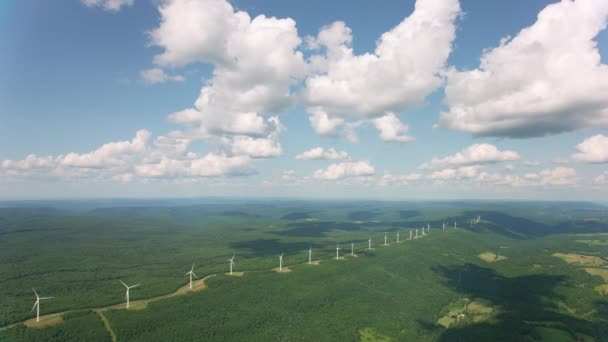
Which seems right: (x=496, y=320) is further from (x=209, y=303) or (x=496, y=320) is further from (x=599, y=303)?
(x=209, y=303)

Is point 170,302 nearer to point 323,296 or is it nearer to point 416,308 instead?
point 323,296

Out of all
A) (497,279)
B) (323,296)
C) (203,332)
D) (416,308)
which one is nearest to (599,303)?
(497,279)

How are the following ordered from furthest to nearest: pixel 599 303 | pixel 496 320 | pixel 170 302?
pixel 599 303 → pixel 496 320 → pixel 170 302

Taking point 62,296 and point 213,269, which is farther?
point 213,269

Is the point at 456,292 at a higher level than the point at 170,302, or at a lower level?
lower

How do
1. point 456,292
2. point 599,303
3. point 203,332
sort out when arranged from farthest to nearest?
point 456,292
point 599,303
point 203,332

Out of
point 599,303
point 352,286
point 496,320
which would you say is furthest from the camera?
point 352,286

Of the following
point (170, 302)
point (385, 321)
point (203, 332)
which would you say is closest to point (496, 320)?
point (385, 321)

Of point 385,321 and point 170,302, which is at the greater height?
point 170,302

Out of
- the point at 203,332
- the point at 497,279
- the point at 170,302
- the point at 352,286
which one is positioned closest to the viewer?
the point at 203,332
